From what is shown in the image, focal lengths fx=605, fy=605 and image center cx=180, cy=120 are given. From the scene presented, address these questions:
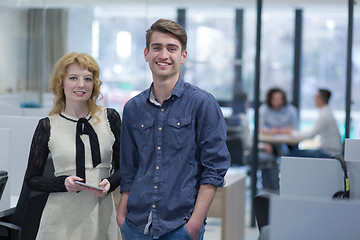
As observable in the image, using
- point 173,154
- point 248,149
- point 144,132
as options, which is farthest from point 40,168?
point 248,149

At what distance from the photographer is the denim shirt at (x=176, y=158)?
2.33 meters

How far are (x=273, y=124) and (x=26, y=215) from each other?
476 cm

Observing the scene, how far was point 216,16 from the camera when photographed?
7086 millimetres

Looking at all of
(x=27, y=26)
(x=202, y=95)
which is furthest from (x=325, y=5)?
(x=202, y=95)

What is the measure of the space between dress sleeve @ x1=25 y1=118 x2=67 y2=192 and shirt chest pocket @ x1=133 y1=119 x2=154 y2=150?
435 millimetres

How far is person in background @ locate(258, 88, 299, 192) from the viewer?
24.0ft

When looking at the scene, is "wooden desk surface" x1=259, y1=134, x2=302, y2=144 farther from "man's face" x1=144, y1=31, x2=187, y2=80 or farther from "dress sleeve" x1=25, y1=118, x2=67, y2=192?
"man's face" x1=144, y1=31, x2=187, y2=80

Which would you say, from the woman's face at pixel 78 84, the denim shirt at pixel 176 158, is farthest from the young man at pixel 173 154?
the woman's face at pixel 78 84

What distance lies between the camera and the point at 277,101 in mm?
7582

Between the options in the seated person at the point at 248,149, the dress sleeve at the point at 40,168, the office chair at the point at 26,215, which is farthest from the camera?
the seated person at the point at 248,149

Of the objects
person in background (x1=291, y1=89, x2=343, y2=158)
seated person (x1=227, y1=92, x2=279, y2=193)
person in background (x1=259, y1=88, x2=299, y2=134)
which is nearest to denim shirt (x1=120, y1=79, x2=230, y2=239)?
person in background (x1=291, y1=89, x2=343, y2=158)

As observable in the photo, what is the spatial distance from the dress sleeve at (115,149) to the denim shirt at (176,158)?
0.27 m

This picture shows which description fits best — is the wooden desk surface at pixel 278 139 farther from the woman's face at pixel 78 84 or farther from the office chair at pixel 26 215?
the woman's face at pixel 78 84

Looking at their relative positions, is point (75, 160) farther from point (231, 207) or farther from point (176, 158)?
point (231, 207)
